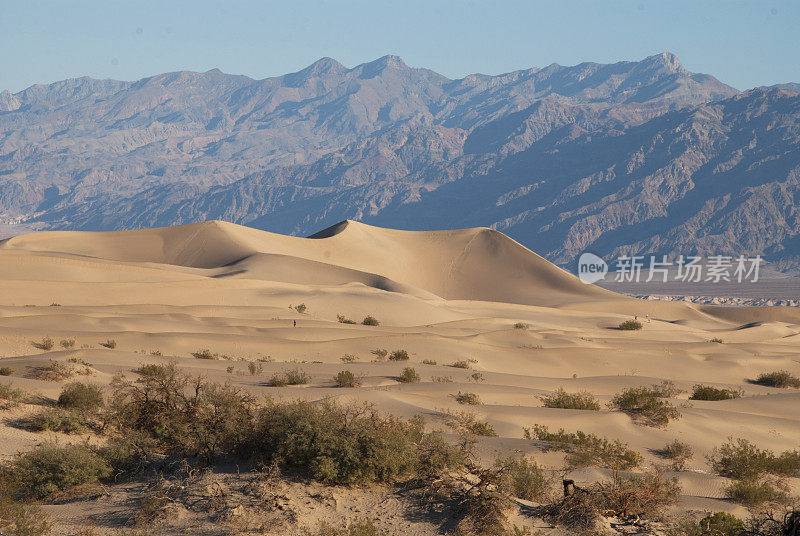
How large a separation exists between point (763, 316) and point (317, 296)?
1739 inches

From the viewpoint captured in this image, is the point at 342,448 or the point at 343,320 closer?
the point at 342,448

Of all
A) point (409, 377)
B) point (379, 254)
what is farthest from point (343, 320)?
point (379, 254)

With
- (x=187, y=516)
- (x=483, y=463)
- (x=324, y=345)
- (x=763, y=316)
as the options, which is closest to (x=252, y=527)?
(x=187, y=516)

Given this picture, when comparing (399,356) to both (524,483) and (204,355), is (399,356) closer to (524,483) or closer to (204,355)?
(204,355)

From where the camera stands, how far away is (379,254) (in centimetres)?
6775

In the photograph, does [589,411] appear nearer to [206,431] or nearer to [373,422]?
[373,422]

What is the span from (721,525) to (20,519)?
23.6 ft

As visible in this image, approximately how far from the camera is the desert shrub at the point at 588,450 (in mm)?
10258

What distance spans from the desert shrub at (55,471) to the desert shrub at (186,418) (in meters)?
0.99

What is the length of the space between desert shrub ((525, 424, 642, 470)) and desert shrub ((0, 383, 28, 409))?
325 inches

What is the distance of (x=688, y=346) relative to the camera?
90.6 feet

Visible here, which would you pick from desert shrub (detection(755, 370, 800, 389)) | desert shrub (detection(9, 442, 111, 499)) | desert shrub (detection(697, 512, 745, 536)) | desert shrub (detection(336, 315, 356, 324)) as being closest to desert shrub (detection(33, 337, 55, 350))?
desert shrub (detection(9, 442, 111, 499))

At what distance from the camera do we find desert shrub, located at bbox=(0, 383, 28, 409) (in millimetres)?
11494

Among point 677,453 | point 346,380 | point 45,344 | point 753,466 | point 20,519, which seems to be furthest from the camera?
point 45,344
